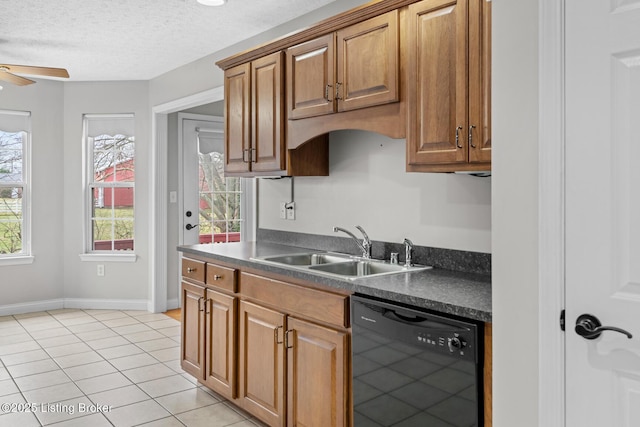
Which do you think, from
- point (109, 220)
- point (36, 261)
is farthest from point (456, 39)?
point (36, 261)

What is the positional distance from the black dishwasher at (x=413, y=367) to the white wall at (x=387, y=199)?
0.70m

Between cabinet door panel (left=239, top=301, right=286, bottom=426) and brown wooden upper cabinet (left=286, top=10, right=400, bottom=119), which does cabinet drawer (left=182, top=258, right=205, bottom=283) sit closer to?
cabinet door panel (left=239, top=301, right=286, bottom=426)

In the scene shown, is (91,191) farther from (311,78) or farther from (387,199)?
(387,199)

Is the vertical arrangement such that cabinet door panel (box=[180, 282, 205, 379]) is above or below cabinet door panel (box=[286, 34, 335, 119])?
below

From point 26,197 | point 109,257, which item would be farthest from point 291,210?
point 26,197

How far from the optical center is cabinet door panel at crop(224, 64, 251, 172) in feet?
10.9

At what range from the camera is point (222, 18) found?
11.5 ft

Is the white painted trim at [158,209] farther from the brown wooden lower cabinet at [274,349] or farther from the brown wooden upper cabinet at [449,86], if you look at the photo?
the brown wooden upper cabinet at [449,86]

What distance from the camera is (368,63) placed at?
2457mm

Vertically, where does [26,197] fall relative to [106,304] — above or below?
above
